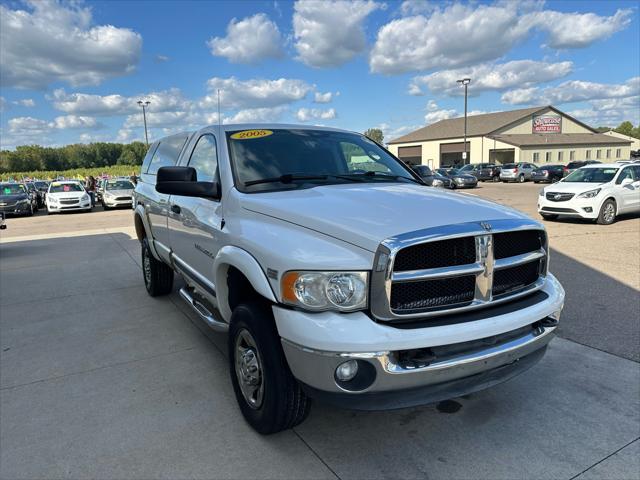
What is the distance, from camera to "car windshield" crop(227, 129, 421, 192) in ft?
11.1

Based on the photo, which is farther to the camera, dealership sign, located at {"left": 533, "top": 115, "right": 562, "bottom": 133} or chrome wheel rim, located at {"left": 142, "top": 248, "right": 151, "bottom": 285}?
dealership sign, located at {"left": 533, "top": 115, "right": 562, "bottom": 133}

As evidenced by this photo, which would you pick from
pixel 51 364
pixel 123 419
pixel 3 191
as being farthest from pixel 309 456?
pixel 3 191

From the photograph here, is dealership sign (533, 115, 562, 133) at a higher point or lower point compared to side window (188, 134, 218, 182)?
higher

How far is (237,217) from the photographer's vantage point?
312cm

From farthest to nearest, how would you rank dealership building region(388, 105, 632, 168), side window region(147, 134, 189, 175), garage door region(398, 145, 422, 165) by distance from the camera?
garage door region(398, 145, 422, 165)
dealership building region(388, 105, 632, 168)
side window region(147, 134, 189, 175)

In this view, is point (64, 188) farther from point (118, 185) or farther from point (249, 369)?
point (249, 369)

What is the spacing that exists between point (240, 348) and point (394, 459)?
1.16 metres

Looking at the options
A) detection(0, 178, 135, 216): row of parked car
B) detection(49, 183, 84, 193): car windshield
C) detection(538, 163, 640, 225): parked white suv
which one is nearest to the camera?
detection(538, 163, 640, 225): parked white suv

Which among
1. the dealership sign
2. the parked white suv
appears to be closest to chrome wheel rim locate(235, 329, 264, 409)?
the parked white suv

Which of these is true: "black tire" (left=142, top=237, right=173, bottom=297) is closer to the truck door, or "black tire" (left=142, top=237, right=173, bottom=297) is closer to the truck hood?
the truck door

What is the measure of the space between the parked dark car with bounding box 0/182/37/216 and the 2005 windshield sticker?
20.8 metres

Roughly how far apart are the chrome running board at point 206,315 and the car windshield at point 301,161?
105 cm

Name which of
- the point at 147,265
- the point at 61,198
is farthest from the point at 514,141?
the point at 147,265

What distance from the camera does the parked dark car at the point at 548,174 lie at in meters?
33.5
